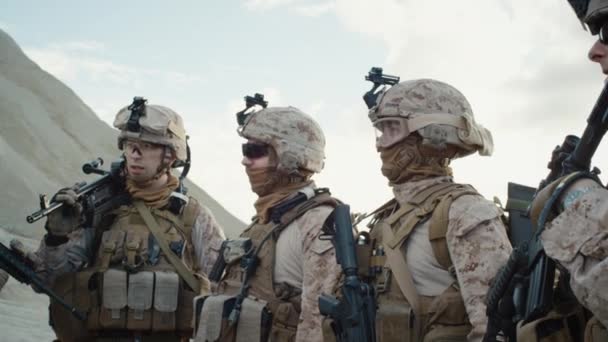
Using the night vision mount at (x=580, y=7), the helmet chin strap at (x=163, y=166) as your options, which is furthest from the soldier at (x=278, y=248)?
the night vision mount at (x=580, y=7)

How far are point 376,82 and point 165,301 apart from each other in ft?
8.68

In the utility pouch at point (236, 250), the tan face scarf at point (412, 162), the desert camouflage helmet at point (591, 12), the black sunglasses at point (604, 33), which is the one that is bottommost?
the utility pouch at point (236, 250)

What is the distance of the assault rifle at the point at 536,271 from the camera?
306cm

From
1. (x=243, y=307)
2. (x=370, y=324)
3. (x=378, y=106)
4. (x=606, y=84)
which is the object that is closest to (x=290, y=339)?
(x=243, y=307)

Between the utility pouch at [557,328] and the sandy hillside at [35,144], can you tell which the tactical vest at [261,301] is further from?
the sandy hillside at [35,144]

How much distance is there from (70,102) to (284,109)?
4267 centimetres

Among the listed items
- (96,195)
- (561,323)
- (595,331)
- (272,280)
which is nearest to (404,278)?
(561,323)

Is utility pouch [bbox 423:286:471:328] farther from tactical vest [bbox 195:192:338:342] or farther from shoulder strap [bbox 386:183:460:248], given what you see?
tactical vest [bbox 195:192:338:342]

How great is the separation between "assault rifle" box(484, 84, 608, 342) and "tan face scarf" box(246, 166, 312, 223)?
266 centimetres

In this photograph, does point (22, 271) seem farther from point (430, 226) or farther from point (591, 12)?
point (591, 12)

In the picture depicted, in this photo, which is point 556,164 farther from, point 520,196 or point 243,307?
point 243,307

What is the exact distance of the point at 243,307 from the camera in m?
5.55

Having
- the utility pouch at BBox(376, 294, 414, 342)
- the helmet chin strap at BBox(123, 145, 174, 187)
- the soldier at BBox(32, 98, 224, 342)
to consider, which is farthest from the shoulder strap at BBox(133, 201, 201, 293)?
the utility pouch at BBox(376, 294, 414, 342)

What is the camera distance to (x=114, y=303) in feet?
22.2
